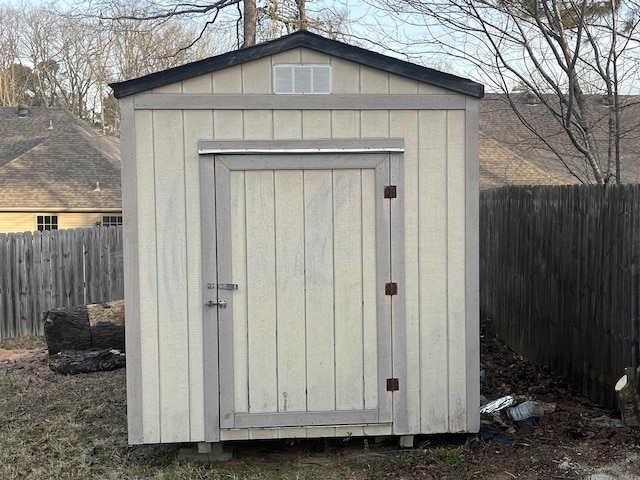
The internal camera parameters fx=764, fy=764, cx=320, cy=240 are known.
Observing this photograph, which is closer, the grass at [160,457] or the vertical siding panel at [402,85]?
the grass at [160,457]

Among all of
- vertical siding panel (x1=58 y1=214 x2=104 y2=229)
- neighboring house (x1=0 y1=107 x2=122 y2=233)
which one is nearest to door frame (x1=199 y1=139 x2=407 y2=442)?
neighboring house (x1=0 y1=107 x2=122 y2=233)

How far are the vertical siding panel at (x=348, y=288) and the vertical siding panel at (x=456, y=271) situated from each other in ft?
2.02

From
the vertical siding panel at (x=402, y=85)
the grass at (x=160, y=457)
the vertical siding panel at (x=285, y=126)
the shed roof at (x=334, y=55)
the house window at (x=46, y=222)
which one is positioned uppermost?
the shed roof at (x=334, y=55)

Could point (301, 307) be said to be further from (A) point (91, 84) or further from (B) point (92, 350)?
(A) point (91, 84)

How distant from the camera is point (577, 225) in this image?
6828 mm

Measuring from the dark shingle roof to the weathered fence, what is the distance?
7284 millimetres

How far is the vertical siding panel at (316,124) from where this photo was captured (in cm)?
514

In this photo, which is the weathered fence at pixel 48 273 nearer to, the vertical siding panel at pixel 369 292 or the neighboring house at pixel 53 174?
the neighboring house at pixel 53 174

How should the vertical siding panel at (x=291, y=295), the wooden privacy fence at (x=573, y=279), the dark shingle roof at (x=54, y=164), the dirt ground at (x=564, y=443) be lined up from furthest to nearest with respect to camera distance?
the dark shingle roof at (x=54, y=164), the wooden privacy fence at (x=573, y=279), the vertical siding panel at (x=291, y=295), the dirt ground at (x=564, y=443)

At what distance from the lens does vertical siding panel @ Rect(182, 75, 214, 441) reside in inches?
200

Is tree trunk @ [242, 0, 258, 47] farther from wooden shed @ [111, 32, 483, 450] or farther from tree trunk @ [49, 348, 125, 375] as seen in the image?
wooden shed @ [111, 32, 483, 450]

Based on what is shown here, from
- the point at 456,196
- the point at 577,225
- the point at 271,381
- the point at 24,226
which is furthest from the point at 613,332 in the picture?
the point at 24,226

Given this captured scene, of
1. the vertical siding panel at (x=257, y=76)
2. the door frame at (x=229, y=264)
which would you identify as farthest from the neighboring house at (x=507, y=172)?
the vertical siding panel at (x=257, y=76)

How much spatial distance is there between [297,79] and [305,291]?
4.69 feet
